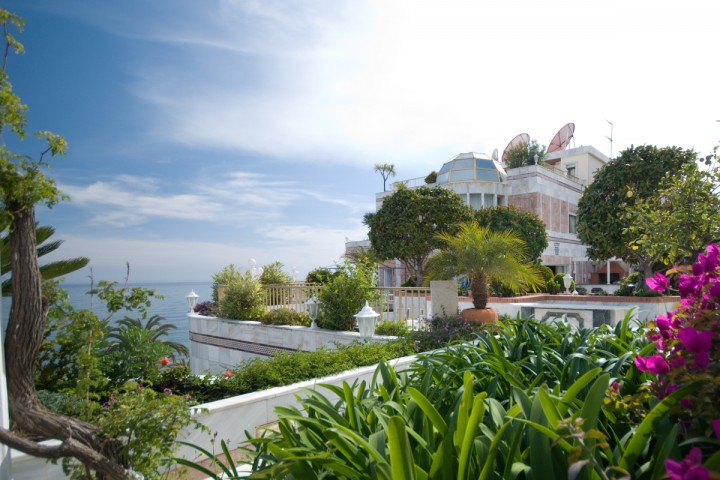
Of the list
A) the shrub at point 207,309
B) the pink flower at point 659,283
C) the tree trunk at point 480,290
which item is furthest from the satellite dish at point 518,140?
the pink flower at point 659,283

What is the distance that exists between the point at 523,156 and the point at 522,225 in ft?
48.0

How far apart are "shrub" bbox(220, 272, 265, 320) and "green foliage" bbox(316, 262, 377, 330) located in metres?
2.89

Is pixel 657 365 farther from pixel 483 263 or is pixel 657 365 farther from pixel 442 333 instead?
pixel 483 263

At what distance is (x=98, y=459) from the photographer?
6.89ft

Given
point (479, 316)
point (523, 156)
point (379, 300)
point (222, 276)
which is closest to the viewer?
point (479, 316)

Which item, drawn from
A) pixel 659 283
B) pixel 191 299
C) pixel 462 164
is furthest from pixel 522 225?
pixel 659 283

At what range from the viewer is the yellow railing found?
30.0ft

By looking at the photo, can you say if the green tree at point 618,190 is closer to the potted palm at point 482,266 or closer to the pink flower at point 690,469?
the potted palm at point 482,266

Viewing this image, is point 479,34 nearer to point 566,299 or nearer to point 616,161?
point 566,299

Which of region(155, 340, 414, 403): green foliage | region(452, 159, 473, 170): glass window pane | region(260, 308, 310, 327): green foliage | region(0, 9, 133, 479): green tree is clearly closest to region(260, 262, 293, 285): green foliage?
region(260, 308, 310, 327): green foliage

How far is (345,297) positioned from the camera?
359 inches

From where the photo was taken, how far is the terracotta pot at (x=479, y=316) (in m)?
7.21

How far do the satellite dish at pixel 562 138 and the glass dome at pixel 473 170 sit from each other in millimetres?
12429

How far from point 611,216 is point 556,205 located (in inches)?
470
